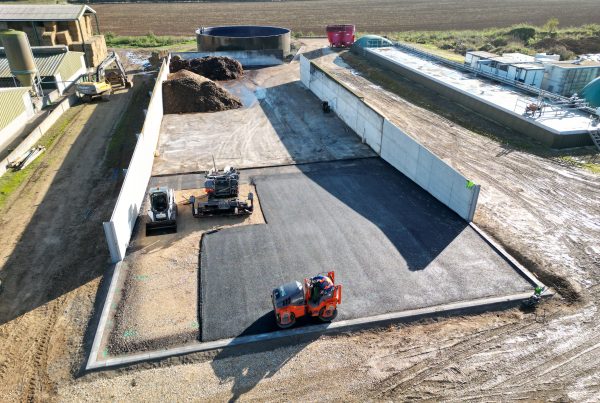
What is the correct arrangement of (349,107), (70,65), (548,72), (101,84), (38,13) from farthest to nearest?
(38,13) < (70,65) < (101,84) < (548,72) < (349,107)

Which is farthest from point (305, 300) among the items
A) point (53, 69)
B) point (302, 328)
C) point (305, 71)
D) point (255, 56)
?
point (255, 56)

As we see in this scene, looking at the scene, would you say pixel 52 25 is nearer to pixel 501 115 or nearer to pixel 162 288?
pixel 162 288

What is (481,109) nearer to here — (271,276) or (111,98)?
(271,276)

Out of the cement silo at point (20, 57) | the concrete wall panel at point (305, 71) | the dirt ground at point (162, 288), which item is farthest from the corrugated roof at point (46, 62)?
the dirt ground at point (162, 288)

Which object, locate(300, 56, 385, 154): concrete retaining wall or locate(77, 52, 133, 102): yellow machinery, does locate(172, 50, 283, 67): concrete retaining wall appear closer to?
locate(77, 52, 133, 102): yellow machinery

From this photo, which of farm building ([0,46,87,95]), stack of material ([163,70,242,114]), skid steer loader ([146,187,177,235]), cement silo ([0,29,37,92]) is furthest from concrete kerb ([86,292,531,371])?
farm building ([0,46,87,95])
